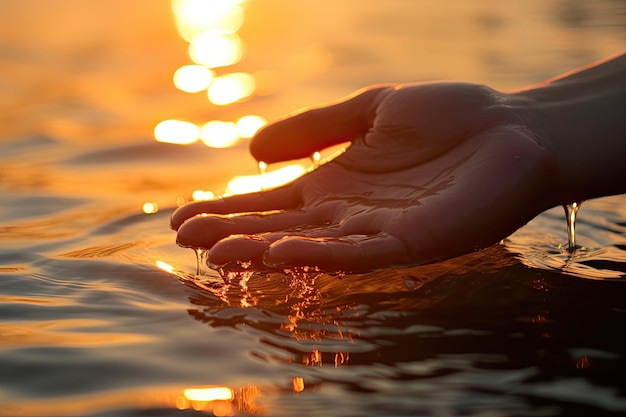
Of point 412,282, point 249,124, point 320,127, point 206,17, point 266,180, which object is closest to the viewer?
point 412,282

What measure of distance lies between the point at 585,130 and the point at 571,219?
1.08ft

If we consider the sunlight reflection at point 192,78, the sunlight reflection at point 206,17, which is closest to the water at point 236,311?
the sunlight reflection at point 192,78

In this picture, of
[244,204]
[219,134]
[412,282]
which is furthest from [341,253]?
[219,134]

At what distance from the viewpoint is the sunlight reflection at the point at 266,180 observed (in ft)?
13.6

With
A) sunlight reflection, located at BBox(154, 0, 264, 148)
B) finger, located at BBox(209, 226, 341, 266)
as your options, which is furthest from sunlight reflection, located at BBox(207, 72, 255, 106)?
finger, located at BBox(209, 226, 341, 266)

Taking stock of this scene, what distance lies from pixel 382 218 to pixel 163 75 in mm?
3670

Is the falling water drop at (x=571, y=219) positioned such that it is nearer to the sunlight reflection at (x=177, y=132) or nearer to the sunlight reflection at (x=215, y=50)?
the sunlight reflection at (x=177, y=132)

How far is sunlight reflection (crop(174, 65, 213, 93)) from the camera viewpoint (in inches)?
235

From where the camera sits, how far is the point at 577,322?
2613 millimetres

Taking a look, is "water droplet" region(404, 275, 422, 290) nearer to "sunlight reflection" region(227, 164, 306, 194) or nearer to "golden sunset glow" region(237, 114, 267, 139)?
"sunlight reflection" region(227, 164, 306, 194)

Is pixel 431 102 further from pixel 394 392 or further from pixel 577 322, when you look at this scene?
pixel 394 392

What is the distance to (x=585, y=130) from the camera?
3.24 metres

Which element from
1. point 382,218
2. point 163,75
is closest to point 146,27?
point 163,75

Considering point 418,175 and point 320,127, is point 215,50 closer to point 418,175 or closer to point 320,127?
point 320,127
